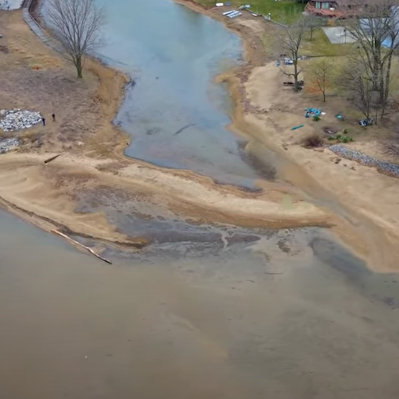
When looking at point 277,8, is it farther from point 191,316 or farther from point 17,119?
point 191,316

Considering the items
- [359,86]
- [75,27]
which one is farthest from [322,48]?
[75,27]

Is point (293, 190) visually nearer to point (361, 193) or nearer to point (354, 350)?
point (361, 193)

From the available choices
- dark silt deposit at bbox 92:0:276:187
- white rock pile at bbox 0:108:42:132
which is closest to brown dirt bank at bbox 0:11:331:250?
white rock pile at bbox 0:108:42:132

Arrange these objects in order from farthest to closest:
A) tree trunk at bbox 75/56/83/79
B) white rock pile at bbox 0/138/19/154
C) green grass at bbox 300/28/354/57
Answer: green grass at bbox 300/28/354/57 → tree trunk at bbox 75/56/83/79 → white rock pile at bbox 0/138/19/154

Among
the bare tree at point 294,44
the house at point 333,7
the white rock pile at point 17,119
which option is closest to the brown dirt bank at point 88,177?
the white rock pile at point 17,119

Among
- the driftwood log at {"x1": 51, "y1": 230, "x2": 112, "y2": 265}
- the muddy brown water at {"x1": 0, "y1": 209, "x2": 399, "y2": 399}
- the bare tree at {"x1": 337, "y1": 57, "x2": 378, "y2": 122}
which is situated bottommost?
the muddy brown water at {"x1": 0, "y1": 209, "x2": 399, "y2": 399}

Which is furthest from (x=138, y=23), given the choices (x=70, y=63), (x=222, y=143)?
(x=222, y=143)

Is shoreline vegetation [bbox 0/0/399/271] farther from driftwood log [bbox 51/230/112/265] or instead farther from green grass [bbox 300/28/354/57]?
green grass [bbox 300/28/354/57]
